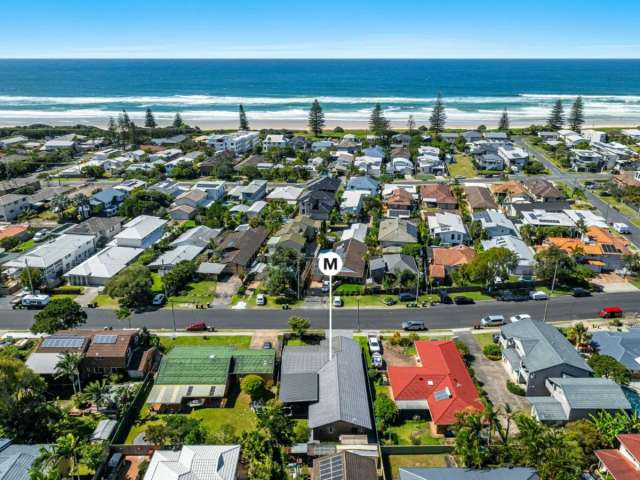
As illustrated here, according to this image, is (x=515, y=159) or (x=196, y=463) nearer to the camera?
(x=196, y=463)

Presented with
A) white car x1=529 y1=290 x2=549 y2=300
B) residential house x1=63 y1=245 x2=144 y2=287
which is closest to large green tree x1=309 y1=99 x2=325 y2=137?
residential house x1=63 y1=245 x2=144 y2=287

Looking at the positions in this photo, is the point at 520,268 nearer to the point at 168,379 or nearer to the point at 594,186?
the point at 168,379

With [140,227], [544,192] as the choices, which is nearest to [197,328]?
[140,227]

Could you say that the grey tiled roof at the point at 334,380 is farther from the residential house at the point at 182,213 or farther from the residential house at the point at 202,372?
the residential house at the point at 182,213

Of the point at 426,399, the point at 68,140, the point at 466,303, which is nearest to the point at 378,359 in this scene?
the point at 426,399

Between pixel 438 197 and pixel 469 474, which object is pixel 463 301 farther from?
pixel 438 197

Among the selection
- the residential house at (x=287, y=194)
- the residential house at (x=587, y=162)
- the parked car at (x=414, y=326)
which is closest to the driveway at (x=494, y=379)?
the parked car at (x=414, y=326)
